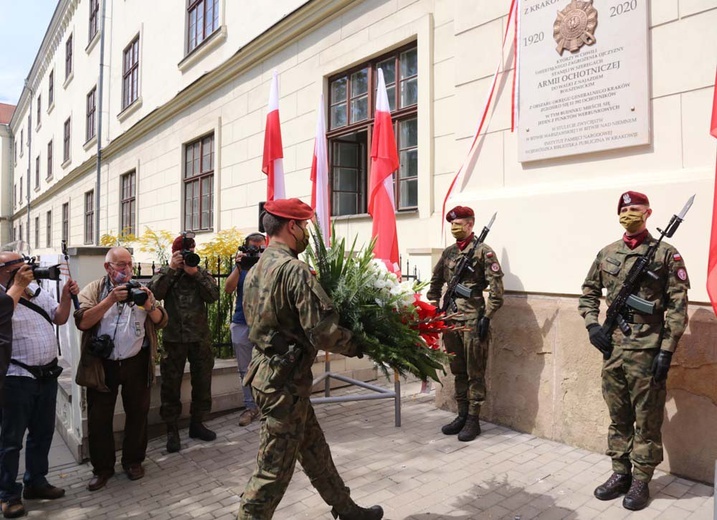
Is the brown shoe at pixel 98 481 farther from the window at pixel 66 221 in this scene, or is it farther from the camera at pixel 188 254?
the window at pixel 66 221

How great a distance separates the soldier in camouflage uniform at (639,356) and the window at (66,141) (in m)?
25.0

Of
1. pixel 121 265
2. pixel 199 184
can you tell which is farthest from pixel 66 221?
pixel 121 265

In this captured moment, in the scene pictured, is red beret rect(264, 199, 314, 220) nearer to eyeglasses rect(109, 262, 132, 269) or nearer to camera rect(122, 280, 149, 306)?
camera rect(122, 280, 149, 306)

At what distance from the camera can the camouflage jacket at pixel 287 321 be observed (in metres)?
2.48

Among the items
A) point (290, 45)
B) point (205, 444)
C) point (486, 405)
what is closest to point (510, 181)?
point (486, 405)

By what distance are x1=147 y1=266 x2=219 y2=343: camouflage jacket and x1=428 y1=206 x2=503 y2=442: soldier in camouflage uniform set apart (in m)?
2.11

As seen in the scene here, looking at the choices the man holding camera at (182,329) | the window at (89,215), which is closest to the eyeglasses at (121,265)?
the man holding camera at (182,329)

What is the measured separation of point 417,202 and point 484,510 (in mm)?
4361

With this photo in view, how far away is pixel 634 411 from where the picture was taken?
3.37m

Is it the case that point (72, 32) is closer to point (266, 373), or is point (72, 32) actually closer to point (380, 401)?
point (380, 401)

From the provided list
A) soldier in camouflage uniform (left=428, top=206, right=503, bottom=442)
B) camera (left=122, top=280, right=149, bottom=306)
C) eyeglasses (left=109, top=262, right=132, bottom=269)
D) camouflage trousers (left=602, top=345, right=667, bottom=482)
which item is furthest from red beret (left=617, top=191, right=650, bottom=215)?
eyeglasses (left=109, top=262, right=132, bottom=269)

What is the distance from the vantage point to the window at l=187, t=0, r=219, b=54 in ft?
38.0

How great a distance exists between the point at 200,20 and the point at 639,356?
1194 centimetres

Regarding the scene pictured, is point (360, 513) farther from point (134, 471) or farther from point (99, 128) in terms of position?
point (99, 128)
